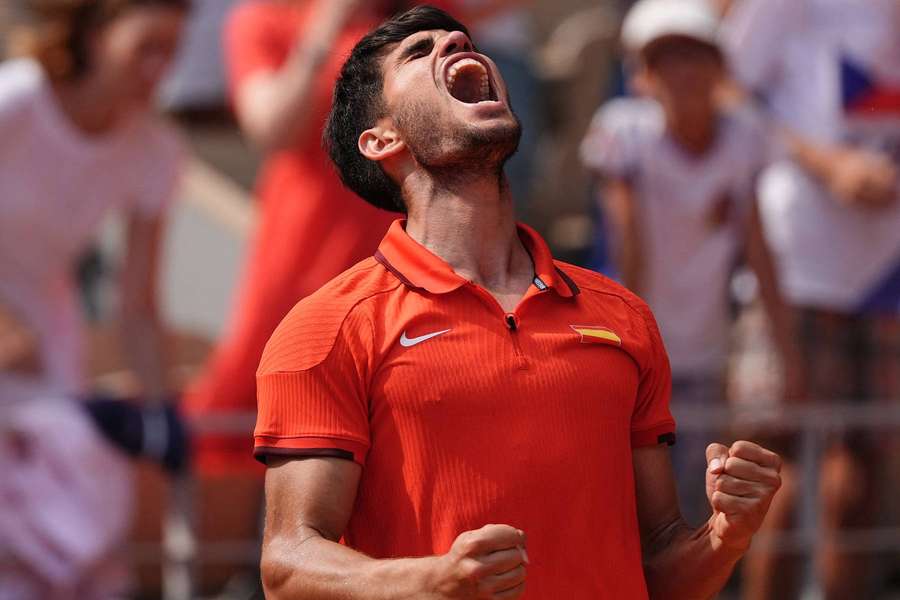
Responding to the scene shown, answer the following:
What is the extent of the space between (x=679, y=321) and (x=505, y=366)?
125 inches

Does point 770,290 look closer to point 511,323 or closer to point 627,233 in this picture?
point 627,233

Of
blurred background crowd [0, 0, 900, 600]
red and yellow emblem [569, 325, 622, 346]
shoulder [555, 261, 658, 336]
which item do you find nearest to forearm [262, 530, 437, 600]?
red and yellow emblem [569, 325, 622, 346]

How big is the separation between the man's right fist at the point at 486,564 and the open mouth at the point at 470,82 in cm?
74

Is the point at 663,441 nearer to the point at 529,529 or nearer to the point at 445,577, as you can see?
the point at 529,529

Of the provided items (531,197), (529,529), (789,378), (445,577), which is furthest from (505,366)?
(531,197)

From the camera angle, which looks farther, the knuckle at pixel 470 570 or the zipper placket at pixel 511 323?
the zipper placket at pixel 511 323

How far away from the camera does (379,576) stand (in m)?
2.04

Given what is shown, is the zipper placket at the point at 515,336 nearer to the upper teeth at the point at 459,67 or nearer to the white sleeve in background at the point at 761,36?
the upper teeth at the point at 459,67

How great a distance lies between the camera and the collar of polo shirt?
231cm

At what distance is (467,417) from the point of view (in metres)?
2.20

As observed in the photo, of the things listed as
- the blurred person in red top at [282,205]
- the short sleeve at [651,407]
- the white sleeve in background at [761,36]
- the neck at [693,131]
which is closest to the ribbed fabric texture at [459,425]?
the short sleeve at [651,407]

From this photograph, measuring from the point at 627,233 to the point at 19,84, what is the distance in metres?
1.96

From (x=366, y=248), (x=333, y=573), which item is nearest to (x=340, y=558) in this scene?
(x=333, y=573)

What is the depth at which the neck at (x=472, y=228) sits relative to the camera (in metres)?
2.39
